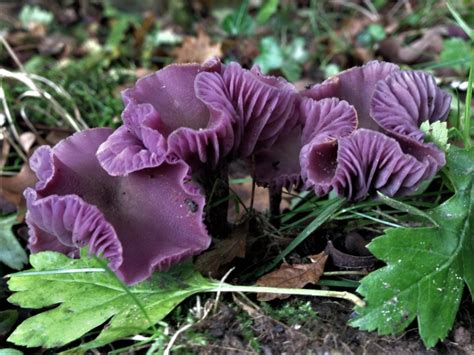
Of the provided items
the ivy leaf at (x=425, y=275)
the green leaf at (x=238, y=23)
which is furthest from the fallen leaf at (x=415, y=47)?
the ivy leaf at (x=425, y=275)

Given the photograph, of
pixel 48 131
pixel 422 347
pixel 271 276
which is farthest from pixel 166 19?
pixel 422 347

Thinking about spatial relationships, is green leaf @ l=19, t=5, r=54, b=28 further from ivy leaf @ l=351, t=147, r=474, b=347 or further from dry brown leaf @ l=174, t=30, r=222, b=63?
ivy leaf @ l=351, t=147, r=474, b=347

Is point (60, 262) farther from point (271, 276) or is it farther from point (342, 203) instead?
point (342, 203)

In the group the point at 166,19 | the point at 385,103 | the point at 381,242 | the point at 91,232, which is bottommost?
the point at 166,19

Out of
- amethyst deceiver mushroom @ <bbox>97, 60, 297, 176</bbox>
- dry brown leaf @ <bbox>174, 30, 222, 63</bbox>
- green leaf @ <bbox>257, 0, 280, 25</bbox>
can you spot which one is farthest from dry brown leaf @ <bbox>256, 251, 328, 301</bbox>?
green leaf @ <bbox>257, 0, 280, 25</bbox>

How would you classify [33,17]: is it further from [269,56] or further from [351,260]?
[351,260]

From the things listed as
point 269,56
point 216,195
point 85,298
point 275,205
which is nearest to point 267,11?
point 269,56
